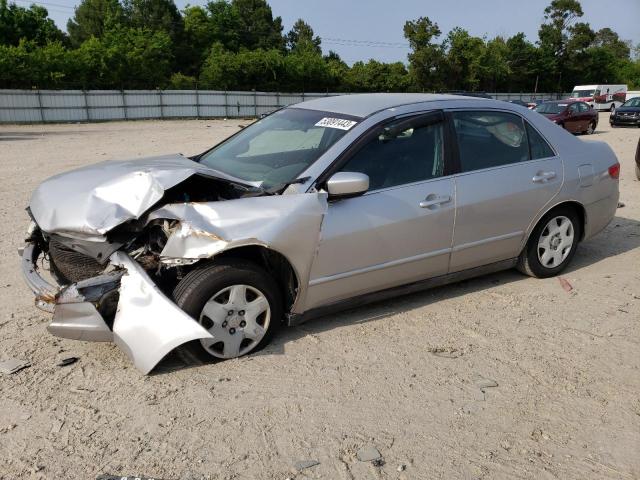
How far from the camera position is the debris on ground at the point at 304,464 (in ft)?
8.80

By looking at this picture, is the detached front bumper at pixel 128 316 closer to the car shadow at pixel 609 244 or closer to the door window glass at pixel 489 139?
the door window glass at pixel 489 139

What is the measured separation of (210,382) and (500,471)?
5.56 ft

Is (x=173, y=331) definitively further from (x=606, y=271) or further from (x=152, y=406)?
(x=606, y=271)

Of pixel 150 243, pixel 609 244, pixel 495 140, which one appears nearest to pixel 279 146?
pixel 150 243

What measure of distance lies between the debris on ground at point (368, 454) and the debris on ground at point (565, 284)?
2.94 metres

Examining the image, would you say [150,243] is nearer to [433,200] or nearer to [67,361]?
[67,361]

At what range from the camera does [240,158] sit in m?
4.59

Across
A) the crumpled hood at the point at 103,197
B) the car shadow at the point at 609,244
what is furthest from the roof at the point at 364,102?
the car shadow at the point at 609,244

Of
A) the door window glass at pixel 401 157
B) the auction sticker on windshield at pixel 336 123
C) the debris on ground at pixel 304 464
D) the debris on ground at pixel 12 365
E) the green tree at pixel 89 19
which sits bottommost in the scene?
the debris on ground at pixel 304 464

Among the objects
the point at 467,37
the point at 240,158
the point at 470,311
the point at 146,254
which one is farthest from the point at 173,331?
the point at 467,37

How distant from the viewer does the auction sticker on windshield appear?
4.11 meters

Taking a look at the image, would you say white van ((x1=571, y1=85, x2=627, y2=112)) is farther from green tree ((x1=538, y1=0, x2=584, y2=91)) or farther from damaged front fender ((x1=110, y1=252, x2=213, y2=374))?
damaged front fender ((x1=110, y1=252, x2=213, y2=374))

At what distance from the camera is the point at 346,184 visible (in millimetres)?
3672

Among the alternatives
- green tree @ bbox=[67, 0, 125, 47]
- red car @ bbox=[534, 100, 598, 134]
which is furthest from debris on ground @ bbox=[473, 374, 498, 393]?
green tree @ bbox=[67, 0, 125, 47]
